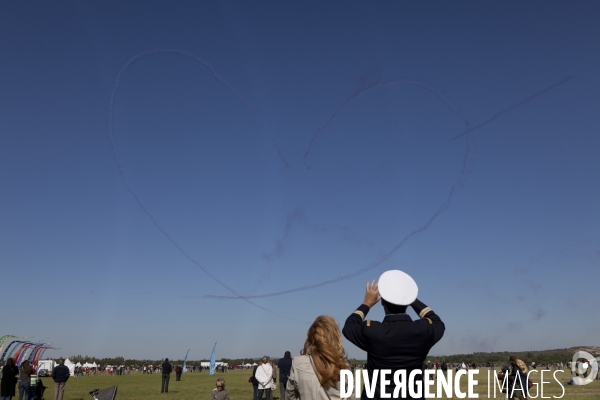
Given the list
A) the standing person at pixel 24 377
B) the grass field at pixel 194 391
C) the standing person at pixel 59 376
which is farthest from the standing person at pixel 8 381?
the grass field at pixel 194 391

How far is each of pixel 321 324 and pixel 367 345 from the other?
405 millimetres

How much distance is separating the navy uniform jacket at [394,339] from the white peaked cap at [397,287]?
170 millimetres

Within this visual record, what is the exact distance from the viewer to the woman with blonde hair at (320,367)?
3357 millimetres

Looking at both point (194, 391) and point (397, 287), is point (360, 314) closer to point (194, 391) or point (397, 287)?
point (397, 287)

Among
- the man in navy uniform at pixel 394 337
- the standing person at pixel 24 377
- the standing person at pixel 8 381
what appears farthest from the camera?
the standing person at pixel 24 377

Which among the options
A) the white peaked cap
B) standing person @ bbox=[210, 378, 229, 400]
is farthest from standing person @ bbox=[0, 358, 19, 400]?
the white peaked cap

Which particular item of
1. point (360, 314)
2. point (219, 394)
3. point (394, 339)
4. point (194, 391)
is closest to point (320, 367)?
point (360, 314)

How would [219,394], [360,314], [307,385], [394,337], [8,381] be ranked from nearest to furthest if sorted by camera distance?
[394,337] < [360,314] < [307,385] < [219,394] < [8,381]

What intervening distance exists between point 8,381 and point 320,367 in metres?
17.2

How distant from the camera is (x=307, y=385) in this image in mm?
3387

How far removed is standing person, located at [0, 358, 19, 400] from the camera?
16859mm

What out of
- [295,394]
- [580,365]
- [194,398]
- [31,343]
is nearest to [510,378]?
[295,394]

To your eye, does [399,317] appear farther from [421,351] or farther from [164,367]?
[164,367]

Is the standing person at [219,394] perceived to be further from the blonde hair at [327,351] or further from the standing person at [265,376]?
the blonde hair at [327,351]
